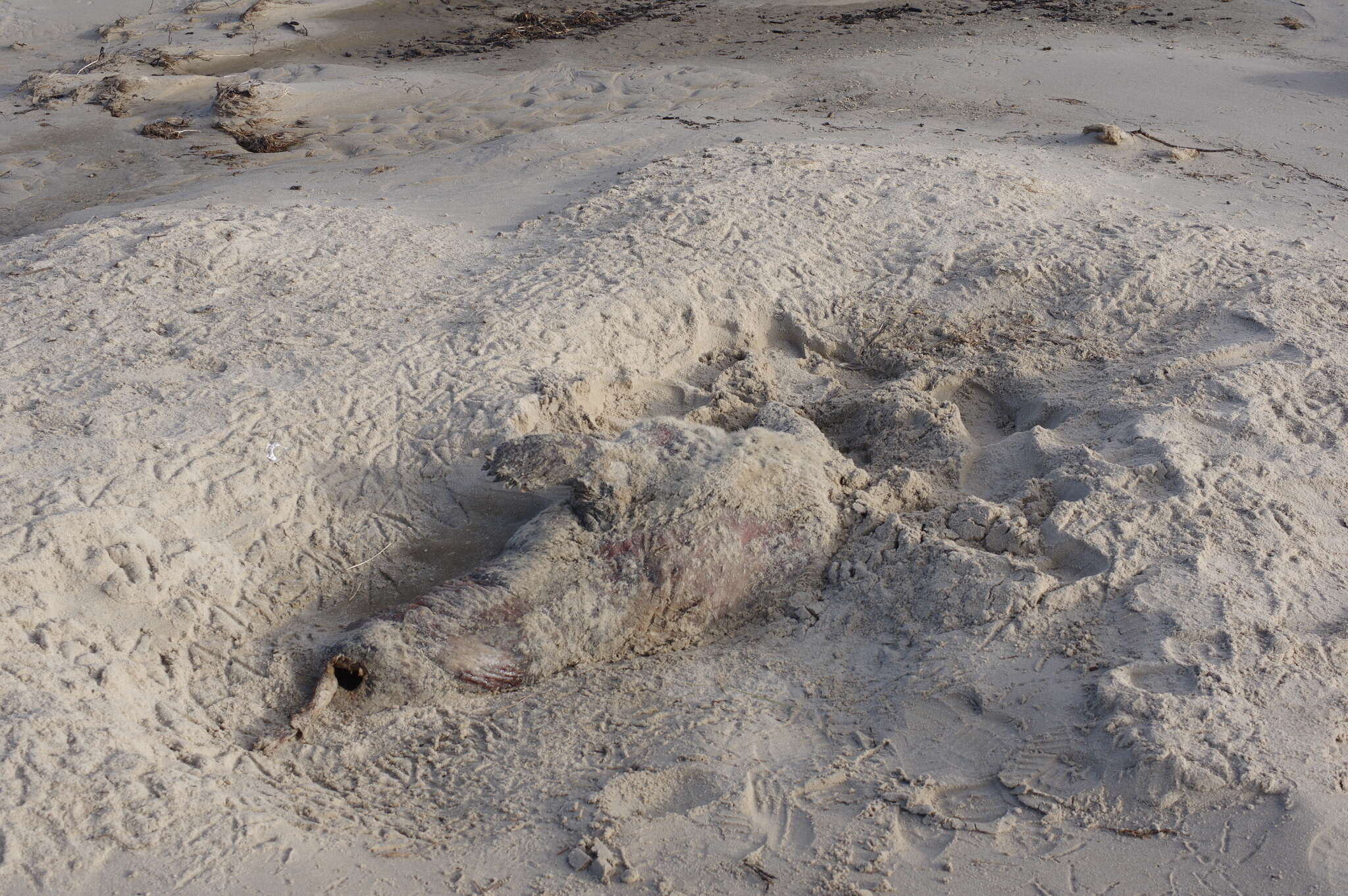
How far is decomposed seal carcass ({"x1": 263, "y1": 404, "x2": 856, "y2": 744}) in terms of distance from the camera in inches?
120

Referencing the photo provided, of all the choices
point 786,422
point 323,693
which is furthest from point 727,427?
point 323,693

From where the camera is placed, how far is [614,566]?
3.29 m

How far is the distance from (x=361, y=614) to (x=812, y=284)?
8.38 feet

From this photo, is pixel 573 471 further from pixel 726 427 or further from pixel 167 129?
pixel 167 129

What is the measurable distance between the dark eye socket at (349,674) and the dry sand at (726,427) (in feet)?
0.41

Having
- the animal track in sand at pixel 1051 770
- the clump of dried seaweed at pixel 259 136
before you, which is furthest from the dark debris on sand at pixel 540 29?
the animal track in sand at pixel 1051 770

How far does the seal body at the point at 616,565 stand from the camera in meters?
3.05

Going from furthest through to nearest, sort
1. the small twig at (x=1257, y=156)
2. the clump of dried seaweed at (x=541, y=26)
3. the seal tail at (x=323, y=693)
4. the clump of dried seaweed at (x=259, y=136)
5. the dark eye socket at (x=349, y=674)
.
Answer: the clump of dried seaweed at (x=541, y=26) < the clump of dried seaweed at (x=259, y=136) < the small twig at (x=1257, y=156) < the dark eye socket at (x=349, y=674) < the seal tail at (x=323, y=693)

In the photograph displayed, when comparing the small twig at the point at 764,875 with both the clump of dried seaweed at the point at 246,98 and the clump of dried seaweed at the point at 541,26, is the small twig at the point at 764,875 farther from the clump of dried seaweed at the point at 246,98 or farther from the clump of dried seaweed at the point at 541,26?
the clump of dried seaweed at the point at 541,26

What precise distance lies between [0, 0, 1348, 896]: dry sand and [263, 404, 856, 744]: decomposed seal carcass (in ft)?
0.37

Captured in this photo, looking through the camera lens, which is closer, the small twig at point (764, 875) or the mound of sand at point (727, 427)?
the small twig at point (764, 875)

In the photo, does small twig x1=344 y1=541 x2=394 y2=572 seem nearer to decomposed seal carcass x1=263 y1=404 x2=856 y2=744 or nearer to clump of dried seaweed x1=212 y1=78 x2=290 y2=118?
decomposed seal carcass x1=263 y1=404 x2=856 y2=744

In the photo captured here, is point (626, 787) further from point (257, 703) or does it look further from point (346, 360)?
point (346, 360)

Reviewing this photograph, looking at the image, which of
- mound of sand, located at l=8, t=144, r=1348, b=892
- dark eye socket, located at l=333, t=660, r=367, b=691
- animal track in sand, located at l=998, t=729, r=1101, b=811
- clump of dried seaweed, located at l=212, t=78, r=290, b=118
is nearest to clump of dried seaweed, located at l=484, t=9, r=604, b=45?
clump of dried seaweed, located at l=212, t=78, r=290, b=118
